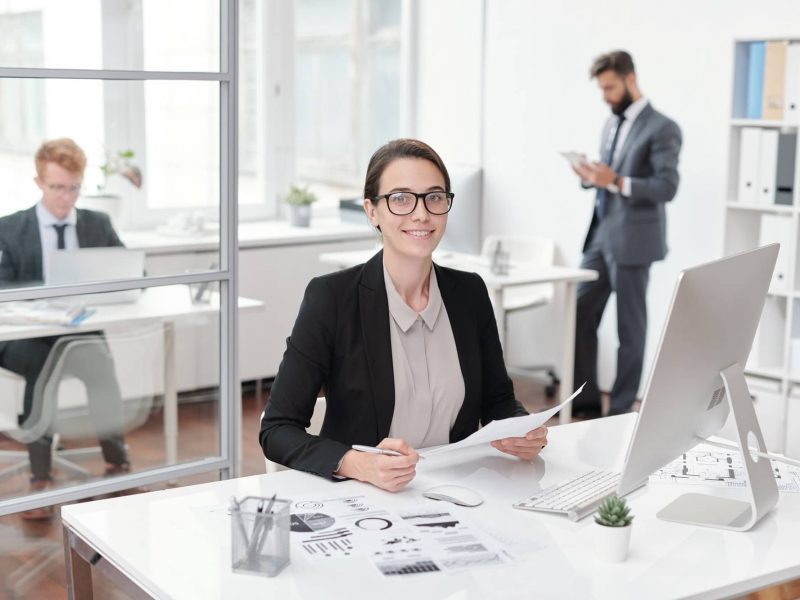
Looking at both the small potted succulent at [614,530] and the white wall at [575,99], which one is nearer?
the small potted succulent at [614,530]

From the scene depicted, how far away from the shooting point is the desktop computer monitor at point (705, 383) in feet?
6.18

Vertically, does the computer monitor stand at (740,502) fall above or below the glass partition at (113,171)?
below

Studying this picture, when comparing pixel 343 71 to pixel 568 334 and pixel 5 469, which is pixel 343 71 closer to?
pixel 568 334

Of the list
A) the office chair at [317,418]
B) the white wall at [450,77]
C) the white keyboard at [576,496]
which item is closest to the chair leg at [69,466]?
the office chair at [317,418]

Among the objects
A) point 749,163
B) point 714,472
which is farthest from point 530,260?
point 714,472

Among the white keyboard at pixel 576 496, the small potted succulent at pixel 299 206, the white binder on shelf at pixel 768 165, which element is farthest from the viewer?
the small potted succulent at pixel 299 206

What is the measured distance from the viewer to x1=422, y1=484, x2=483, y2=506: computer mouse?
210 centimetres

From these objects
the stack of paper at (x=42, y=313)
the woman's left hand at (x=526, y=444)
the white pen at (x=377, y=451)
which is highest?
the stack of paper at (x=42, y=313)

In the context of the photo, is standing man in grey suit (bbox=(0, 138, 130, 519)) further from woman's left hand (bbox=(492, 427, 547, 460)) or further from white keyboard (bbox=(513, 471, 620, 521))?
white keyboard (bbox=(513, 471, 620, 521))

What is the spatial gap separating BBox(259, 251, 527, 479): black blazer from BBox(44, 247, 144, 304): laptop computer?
0.99m

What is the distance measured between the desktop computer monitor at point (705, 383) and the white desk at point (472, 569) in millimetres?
60

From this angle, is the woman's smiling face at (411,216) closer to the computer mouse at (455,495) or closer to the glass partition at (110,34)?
the computer mouse at (455,495)

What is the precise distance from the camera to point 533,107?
6.28 m

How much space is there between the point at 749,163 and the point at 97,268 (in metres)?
2.99
